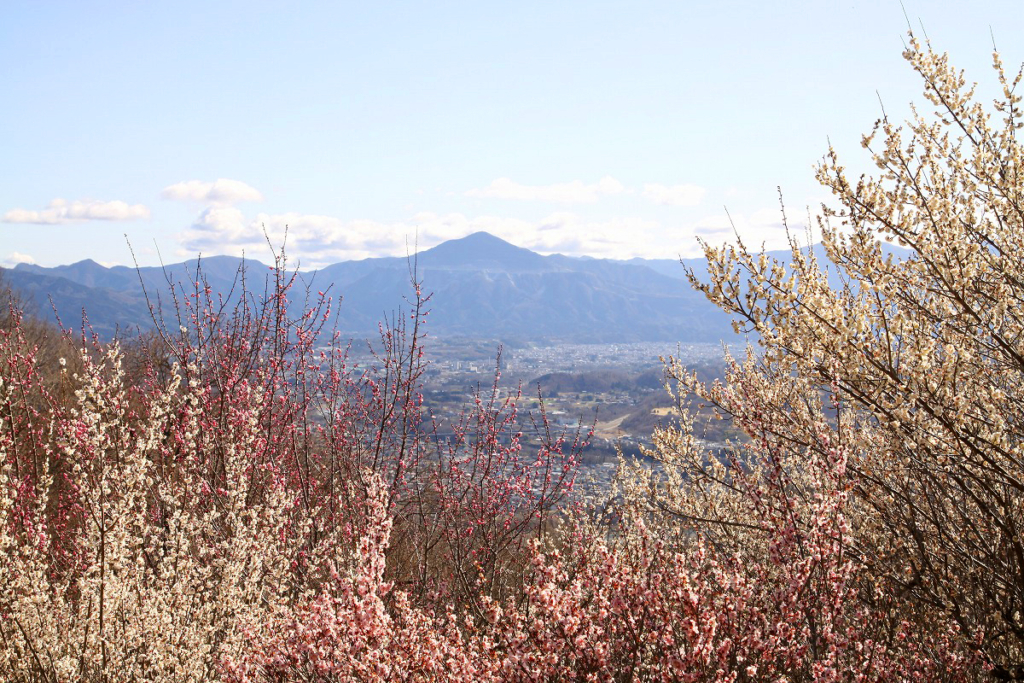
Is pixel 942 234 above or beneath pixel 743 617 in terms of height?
above

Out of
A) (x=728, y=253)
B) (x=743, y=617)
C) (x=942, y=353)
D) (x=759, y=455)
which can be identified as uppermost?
(x=728, y=253)

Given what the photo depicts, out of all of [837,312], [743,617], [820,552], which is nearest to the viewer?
[820,552]

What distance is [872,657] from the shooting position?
3062 mm

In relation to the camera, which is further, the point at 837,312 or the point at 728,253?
the point at 728,253

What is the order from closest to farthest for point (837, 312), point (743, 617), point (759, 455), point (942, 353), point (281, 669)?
point (743, 617) → point (837, 312) → point (281, 669) → point (942, 353) → point (759, 455)

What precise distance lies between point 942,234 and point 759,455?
2019 millimetres

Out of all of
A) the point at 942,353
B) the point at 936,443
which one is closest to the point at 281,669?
the point at 936,443

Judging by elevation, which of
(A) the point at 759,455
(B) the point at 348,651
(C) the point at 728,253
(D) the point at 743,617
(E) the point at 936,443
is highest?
(C) the point at 728,253

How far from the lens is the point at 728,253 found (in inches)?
141

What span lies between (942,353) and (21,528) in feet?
21.0

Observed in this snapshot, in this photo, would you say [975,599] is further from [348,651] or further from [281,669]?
[281,669]

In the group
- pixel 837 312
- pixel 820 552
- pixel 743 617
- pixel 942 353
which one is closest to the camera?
pixel 820 552

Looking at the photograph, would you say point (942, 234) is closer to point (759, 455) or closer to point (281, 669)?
point (759, 455)

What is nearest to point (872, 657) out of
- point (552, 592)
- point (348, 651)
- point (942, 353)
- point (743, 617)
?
point (743, 617)
